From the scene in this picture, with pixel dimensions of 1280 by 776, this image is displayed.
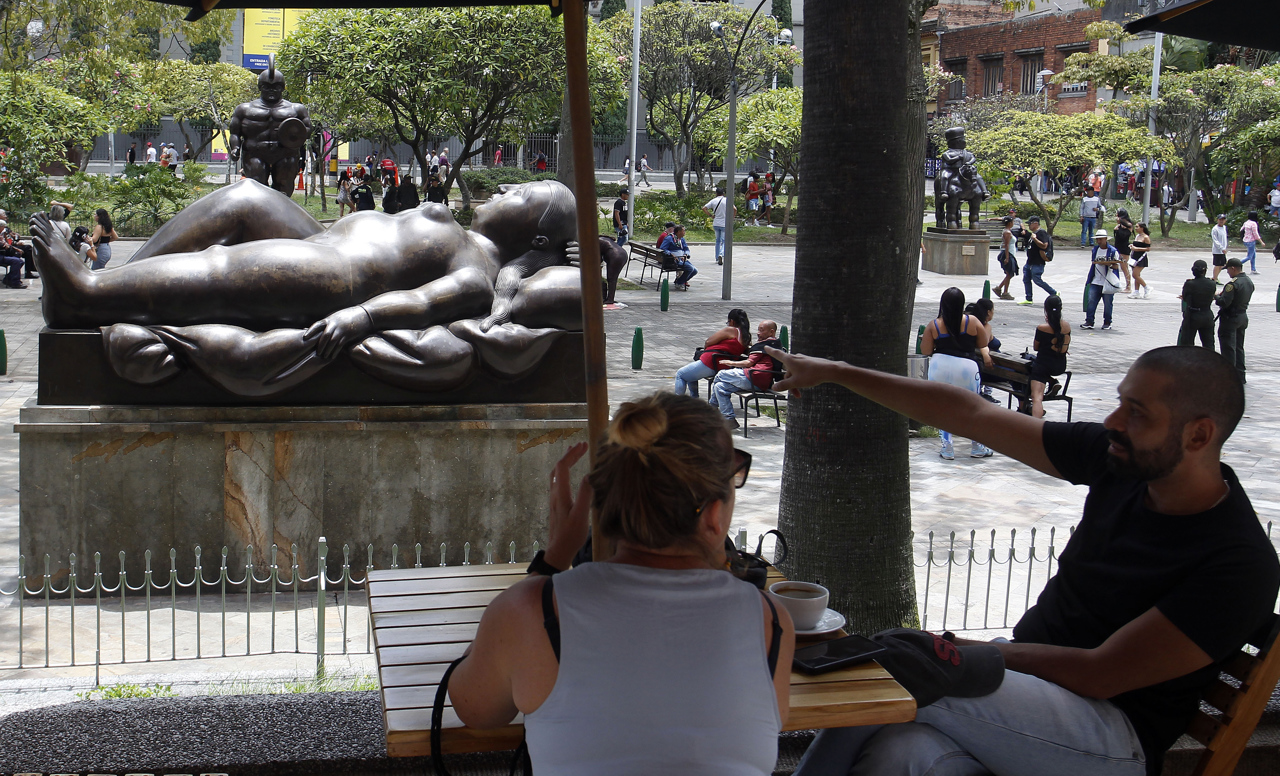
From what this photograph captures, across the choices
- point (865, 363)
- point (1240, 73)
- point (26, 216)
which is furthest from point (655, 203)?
point (865, 363)

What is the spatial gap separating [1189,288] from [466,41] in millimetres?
13246

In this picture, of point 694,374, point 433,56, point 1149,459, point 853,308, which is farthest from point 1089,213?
point 1149,459

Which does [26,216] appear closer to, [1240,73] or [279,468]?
[279,468]

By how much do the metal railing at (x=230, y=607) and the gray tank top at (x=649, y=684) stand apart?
2.91 metres

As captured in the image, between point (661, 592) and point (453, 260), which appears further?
point (453, 260)

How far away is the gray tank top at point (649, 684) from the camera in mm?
2053

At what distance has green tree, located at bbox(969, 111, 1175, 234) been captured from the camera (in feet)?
99.0

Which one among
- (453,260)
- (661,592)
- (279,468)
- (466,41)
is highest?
(466,41)

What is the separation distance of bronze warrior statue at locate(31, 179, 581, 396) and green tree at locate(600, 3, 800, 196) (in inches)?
1137

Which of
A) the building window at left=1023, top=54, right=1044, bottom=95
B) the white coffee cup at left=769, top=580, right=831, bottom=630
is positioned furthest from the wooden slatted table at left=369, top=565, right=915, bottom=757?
the building window at left=1023, top=54, right=1044, bottom=95

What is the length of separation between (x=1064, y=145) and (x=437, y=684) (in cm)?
3092

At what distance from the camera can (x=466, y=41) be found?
21.2 m

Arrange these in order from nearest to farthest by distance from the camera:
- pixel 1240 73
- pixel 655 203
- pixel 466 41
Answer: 1. pixel 466 41
2. pixel 655 203
3. pixel 1240 73

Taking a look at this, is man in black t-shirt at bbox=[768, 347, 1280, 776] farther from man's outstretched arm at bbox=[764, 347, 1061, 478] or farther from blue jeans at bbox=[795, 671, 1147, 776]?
man's outstretched arm at bbox=[764, 347, 1061, 478]
